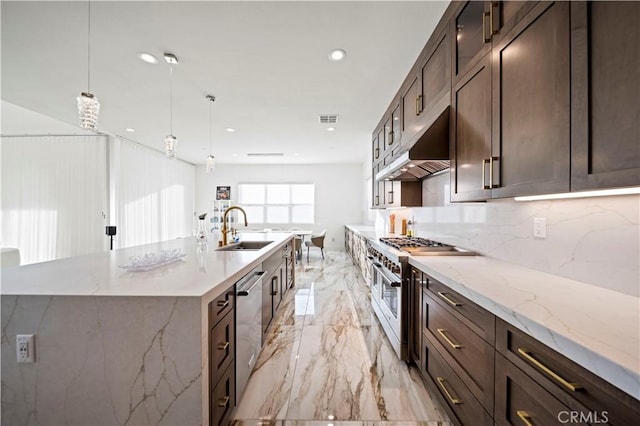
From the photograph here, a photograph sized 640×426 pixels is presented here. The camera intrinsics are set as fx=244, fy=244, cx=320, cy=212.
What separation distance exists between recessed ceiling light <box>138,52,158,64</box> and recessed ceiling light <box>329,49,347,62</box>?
5.74ft

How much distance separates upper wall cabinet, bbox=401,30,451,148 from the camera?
1.84m

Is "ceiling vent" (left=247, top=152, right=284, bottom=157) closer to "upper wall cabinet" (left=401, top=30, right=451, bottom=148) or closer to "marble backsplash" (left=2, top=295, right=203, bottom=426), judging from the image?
"upper wall cabinet" (left=401, top=30, right=451, bottom=148)

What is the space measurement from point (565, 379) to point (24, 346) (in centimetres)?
200

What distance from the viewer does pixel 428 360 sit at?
1655 millimetres

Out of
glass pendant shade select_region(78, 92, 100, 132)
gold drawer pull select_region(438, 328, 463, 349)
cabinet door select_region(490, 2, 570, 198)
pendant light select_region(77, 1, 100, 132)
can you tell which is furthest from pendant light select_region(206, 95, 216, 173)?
gold drawer pull select_region(438, 328, 463, 349)

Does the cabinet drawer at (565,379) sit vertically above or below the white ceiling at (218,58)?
below

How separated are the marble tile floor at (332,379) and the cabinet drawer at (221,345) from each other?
51 centimetres

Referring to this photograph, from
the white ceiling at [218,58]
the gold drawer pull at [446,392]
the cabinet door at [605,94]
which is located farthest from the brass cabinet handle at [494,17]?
the gold drawer pull at [446,392]

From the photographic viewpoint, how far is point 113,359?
103 cm

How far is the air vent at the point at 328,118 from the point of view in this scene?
387 cm

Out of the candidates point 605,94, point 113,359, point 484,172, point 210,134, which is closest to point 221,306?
point 113,359

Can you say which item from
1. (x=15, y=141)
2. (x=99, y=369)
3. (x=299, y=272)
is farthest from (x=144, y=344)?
(x=15, y=141)

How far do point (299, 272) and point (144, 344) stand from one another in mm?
4080

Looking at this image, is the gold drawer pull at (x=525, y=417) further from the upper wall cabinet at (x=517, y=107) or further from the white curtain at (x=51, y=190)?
the white curtain at (x=51, y=190)
